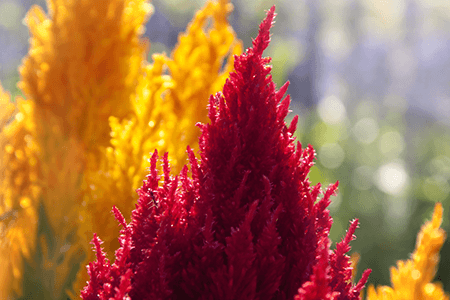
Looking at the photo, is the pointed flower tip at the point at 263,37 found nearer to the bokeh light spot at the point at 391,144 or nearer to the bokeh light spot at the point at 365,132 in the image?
the bokeh light spot at the point at 365,132

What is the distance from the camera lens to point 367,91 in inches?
364

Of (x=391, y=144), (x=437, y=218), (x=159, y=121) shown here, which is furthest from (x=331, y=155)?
(x=437, y=218)

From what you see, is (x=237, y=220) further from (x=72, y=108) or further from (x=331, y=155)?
(x=331, y=155)

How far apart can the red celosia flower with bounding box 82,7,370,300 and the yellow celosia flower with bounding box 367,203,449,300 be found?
0.30 m

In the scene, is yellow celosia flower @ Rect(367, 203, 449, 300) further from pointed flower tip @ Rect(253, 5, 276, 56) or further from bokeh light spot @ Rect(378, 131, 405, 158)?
bokeh light spot @ Rect(378, 131, 405, 158)

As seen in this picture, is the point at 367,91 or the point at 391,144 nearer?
the point at 391,144

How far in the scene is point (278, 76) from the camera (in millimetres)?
3484

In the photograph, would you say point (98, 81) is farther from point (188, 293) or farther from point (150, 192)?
point (188, 293)

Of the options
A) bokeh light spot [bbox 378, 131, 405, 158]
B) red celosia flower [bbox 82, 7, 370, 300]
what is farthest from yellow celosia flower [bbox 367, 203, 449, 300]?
bokeh light spot [bbox 378, 131, 405, 158]

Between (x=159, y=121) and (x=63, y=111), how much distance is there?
33cm

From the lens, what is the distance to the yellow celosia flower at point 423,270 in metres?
0.86

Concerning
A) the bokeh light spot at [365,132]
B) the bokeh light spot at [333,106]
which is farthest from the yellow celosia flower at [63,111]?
the bokeh light spot at [333,106]

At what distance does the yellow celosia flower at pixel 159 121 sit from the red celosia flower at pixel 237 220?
42 centimetres

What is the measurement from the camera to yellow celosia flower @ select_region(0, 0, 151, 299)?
1.25 m
